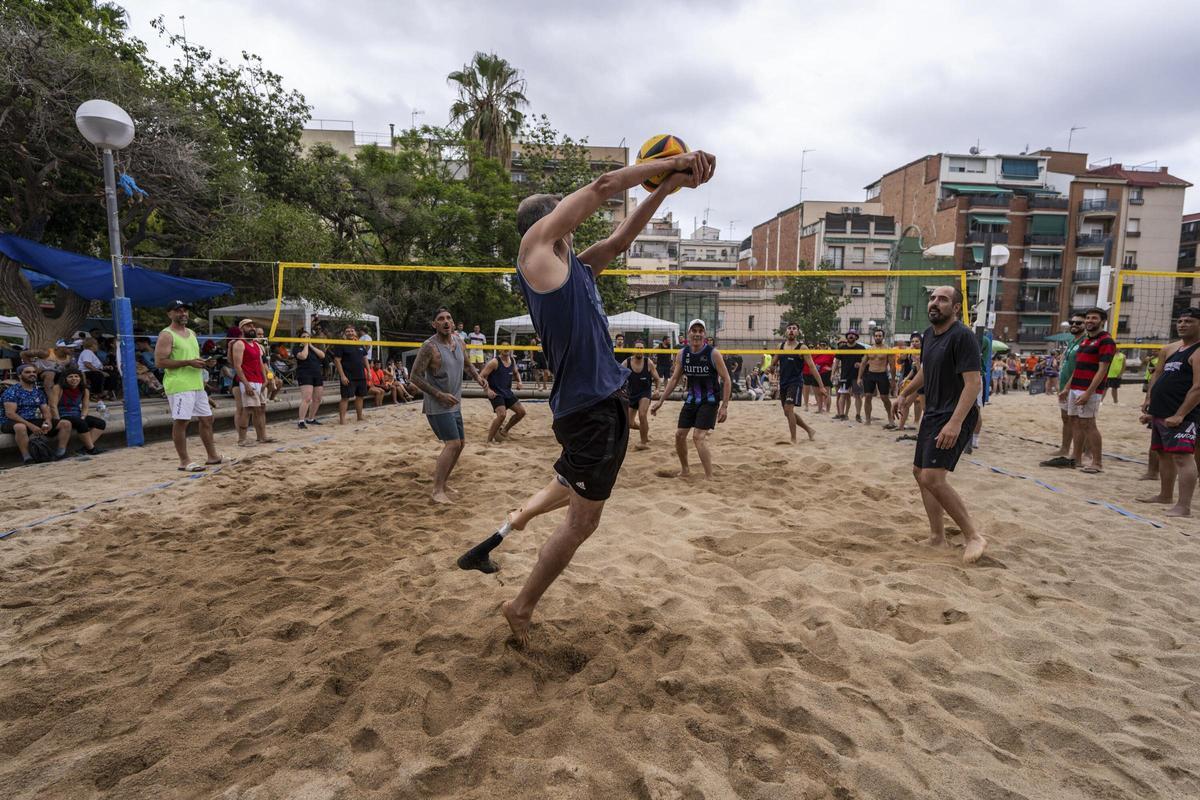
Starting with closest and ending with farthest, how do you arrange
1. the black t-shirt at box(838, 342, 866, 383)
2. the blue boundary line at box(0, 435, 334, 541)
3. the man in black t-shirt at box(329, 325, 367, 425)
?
1. the blue boundary line at box(0, 435, 334, 541)
2. the man in black t-shirt at box(329, 325, 367, 425)
3. the black t-shirt at box(838, 342, 866, 383)

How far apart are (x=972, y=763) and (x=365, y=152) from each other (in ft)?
76.0

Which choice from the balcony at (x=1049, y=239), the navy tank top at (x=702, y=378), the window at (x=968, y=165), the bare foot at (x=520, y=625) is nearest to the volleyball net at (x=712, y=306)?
the navy tank top at (x=702, y=378)

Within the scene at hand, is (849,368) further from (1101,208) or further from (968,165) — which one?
(1101,208)

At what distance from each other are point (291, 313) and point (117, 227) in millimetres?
9210

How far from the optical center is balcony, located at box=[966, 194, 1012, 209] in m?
39.0

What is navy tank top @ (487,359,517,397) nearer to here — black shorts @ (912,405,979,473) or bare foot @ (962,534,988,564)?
black shorts @ (912,405,979,473)

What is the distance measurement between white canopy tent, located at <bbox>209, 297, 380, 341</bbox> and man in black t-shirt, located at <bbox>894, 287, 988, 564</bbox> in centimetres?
1147

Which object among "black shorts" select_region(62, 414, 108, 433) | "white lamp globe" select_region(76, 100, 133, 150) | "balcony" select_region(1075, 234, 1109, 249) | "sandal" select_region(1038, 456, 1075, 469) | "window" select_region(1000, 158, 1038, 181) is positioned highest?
"window" select_region(1000, 158, 1038, 181)

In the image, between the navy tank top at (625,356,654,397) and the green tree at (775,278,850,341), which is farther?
the green tree at (775,278,850,341)

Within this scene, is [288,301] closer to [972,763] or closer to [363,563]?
[363,563]

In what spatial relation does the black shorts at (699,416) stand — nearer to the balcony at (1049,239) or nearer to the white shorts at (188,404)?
the white shorts at (188,404)

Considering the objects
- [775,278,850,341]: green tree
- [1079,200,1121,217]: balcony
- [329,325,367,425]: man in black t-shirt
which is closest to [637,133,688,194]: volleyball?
[329,325,367,425]: man in black t-shirt

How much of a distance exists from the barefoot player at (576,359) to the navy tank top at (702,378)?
3.52m

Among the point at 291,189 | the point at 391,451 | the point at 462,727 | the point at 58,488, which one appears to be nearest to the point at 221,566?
the point at 462,727
